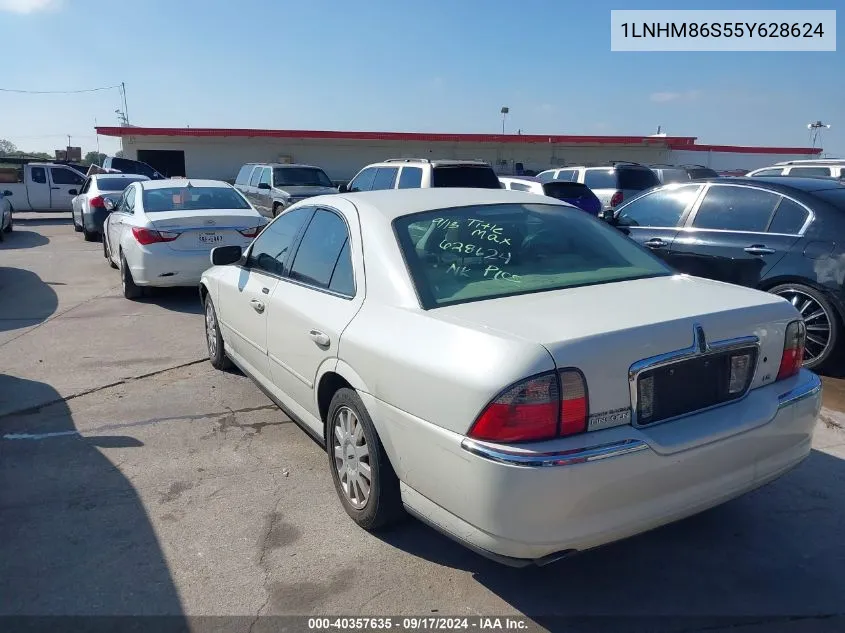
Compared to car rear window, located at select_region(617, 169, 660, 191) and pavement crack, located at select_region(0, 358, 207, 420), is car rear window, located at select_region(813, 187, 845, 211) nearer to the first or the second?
pavement crack, located at select_region(0, 358, 207, 420)

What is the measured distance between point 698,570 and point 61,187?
2440 centimetres

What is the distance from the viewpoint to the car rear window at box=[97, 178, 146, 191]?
51.5 feet

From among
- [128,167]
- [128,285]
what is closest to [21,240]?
[128,285]

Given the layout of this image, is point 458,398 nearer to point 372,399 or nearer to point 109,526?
point 372,399

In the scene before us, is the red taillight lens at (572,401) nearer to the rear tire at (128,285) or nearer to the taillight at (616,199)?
the rear tire at (128,285)

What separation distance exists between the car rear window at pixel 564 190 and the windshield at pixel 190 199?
6.18 metres

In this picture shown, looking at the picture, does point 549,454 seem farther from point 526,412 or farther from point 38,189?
point 38,189

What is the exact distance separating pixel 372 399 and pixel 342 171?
32.6m

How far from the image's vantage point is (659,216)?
7289 millimetres

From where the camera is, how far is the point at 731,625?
2.76 m

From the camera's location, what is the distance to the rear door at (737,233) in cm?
606

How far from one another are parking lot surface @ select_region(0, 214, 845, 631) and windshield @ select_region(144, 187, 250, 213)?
4263 mm

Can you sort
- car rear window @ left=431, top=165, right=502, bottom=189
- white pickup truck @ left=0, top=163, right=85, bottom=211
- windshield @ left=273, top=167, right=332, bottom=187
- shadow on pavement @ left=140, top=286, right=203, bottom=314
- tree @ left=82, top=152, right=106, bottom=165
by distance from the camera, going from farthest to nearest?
tree @ left=82, top=152, right=106, bottom=165 < white pickup truck @ left=0, top=163, right=85, bottom=211 < windshield @ left=273, top=167, right=332, bottom=187 < car rear window @ left=431, top=165, right=502, bottom=189 < shadow on pavement @ left=140, top=286, right=203, bottom=314

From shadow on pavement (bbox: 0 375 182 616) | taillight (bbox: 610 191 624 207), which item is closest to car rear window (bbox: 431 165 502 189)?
taillight (bbox: 610 191 624 207)
